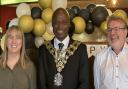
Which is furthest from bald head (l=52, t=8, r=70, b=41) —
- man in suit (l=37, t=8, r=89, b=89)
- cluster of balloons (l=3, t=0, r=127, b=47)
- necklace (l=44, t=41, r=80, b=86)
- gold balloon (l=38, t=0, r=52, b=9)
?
gold balloon (l=38, t=0, r=52, b=9)

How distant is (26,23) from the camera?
11.7 feet

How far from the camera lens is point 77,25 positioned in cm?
368

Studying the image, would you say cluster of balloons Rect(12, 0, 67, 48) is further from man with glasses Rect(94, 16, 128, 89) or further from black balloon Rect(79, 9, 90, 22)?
man with glasses Rect(94, 16, 128, 89)

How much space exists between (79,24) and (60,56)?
1237mm

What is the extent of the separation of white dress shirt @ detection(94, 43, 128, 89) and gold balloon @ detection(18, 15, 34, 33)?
1342 millimetres

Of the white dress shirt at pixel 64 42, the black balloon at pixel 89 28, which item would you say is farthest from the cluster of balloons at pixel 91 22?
the white dress shirt at pixel 64 42

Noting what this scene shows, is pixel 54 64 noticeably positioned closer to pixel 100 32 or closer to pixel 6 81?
pixel 6 81

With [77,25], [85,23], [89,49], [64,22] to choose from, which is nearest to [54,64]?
[64,22]

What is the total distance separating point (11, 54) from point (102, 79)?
2.53 feet

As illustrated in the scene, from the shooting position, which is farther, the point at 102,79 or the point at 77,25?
the point at 77,25

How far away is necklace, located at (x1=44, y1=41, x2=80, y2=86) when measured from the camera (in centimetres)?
248

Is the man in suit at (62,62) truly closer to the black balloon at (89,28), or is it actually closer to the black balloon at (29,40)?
the black balloon at (29,40)

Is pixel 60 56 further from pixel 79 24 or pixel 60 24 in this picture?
pixel 79 24

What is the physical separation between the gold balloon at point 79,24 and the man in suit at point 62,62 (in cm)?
115
